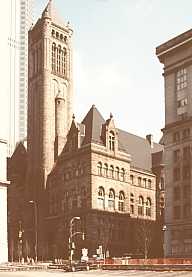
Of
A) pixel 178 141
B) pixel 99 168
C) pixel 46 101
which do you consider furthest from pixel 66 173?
pixel 178 141

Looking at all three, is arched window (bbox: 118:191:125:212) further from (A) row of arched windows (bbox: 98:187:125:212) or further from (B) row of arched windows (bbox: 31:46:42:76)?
(B) row of arched windows (bbox: 31:46:42:76)

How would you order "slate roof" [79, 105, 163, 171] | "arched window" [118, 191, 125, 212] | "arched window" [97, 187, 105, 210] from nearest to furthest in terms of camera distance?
"arched window" [97, 187, 105, 210]
"slate roof" [79, 105, 163, 171]
"arched window" [118, 191, 125, 212]

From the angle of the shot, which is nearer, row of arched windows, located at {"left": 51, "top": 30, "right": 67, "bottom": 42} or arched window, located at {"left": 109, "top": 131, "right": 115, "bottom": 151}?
arched window, located at {"left": 109, "top": 131, "right": 115, "bottom": 151}

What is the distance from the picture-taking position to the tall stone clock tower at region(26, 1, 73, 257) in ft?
→ 391

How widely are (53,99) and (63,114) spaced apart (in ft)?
12.3

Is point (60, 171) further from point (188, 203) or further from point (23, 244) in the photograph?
point (188, 203)

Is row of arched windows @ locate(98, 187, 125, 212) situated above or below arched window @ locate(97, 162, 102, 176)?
below

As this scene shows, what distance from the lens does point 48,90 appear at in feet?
402

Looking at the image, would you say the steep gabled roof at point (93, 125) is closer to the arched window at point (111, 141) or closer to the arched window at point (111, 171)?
the arched window at point (111, 141)

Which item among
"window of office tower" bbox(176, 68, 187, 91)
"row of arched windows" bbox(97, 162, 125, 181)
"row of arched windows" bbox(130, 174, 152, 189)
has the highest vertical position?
"window of office tower" bbox(176, 68, 187, 91)

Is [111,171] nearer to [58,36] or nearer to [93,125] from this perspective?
[93,125]

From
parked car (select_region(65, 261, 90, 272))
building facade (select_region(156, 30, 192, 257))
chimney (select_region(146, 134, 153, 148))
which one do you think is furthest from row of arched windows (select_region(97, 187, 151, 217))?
parked car (select_region(65, 261, 90, 272))

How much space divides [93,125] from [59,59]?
21625mm

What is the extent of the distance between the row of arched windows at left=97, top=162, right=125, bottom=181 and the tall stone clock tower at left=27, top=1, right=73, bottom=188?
A: 42.0 feet
